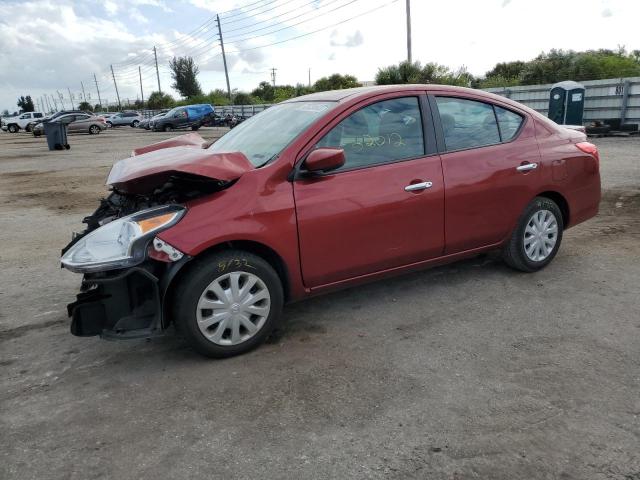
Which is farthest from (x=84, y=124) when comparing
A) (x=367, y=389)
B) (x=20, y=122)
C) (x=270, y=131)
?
(x=367, y=389)

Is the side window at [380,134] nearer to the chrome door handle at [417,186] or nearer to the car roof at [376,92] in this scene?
the car roof at [376,92]

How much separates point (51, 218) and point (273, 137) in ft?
18.2

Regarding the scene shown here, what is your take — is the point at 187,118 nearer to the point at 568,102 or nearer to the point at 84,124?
the point at 84,124

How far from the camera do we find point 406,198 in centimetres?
371

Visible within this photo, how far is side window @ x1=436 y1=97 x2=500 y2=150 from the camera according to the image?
4.01 m

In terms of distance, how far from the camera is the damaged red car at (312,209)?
3117 millimetres

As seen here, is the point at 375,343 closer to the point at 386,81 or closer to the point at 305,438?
the point at 305,438

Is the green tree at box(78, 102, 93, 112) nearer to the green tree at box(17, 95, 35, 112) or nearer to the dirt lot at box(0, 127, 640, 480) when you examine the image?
the green tree at box(17, 95, 35, 112)

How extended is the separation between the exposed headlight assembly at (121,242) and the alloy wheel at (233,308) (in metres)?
0.46

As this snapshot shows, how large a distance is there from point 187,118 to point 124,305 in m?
34.8

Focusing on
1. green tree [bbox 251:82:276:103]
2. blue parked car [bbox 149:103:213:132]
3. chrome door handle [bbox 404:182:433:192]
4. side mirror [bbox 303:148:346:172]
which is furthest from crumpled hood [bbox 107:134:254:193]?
green tree [bbox 251:82:276:103]

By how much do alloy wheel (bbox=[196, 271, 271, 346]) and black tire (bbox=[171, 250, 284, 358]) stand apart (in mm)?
23

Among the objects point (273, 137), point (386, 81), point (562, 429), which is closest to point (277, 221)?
point (273, 137)

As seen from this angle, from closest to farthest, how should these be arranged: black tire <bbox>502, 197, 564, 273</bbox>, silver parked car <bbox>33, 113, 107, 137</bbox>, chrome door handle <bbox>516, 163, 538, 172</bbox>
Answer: chrome door handle <bbox>516, 163, 538, 172</bbox>
black tire <bbox>502, 197, 564, 273</bbox>
silver parked car <bbox>33, 113, 107, 137</bbox>
